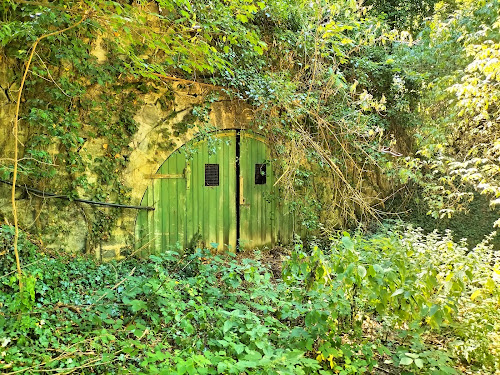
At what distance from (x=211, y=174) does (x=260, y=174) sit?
0.91 m

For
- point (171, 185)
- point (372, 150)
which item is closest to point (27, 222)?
point (171, 185)

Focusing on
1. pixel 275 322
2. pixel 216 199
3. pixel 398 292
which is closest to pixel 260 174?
pixel 216 199

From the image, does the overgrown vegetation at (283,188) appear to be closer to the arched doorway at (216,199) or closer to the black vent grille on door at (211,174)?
the arched doorway at (216,199)

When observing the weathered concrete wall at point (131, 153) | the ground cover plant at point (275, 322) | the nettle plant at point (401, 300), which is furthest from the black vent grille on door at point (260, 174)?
the nettle plant at point (401, 300)

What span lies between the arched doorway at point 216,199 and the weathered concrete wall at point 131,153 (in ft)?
0.50

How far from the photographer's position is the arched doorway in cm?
463

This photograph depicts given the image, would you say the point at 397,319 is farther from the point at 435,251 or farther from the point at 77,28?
the point at 77,28

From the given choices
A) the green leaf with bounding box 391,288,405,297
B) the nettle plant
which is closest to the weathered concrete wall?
the nettle plant

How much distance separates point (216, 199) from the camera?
513 centimetres

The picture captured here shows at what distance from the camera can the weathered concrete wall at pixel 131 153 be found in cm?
367

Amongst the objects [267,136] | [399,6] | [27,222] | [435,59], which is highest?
[399,6]

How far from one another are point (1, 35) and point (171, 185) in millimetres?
2419

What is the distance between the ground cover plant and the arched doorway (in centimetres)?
137

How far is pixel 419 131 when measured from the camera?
692cm
